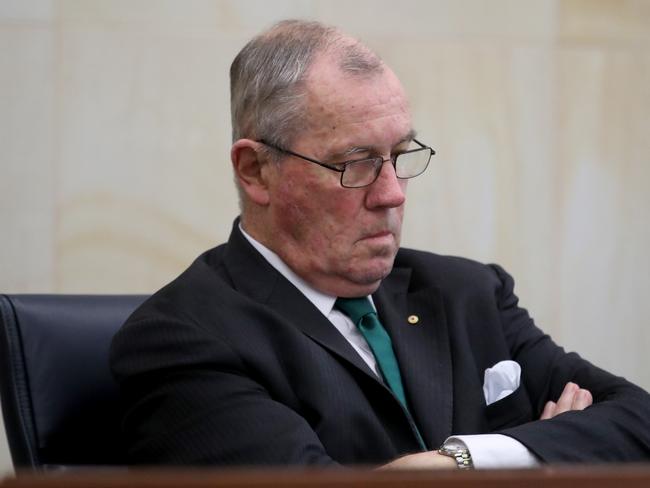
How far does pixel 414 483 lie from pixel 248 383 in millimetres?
1262

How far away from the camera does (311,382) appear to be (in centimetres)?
227

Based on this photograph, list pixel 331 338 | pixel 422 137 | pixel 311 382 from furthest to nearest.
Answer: pixel 422 137, pixel 331 338, pixel 311 382

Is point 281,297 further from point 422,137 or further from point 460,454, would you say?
point 422,137

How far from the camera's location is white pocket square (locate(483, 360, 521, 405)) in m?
2.50

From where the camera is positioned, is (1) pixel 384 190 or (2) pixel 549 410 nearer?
(1) pixel 384 190

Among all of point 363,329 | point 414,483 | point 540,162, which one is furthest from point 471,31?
point 414,483

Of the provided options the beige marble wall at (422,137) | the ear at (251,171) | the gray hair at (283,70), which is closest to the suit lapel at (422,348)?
the ear at (251,171)

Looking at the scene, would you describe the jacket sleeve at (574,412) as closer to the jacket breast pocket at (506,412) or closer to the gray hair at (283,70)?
the jacket breast pocket at (506,412)

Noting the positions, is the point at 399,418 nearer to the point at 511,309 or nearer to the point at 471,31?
the point at 511,309

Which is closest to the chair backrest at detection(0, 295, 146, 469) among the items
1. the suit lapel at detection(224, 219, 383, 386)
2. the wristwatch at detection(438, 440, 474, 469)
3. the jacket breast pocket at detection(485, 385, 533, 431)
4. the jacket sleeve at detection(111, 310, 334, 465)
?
the jacket sleeve at detection(111, 310, 334, 465)

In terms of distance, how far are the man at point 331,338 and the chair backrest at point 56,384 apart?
0.31 ft

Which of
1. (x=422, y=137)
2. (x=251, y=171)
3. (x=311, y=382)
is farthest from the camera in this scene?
(x=422, y=137)

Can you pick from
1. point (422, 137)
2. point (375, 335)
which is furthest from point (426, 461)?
point (422, 137)

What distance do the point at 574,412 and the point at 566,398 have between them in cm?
13
